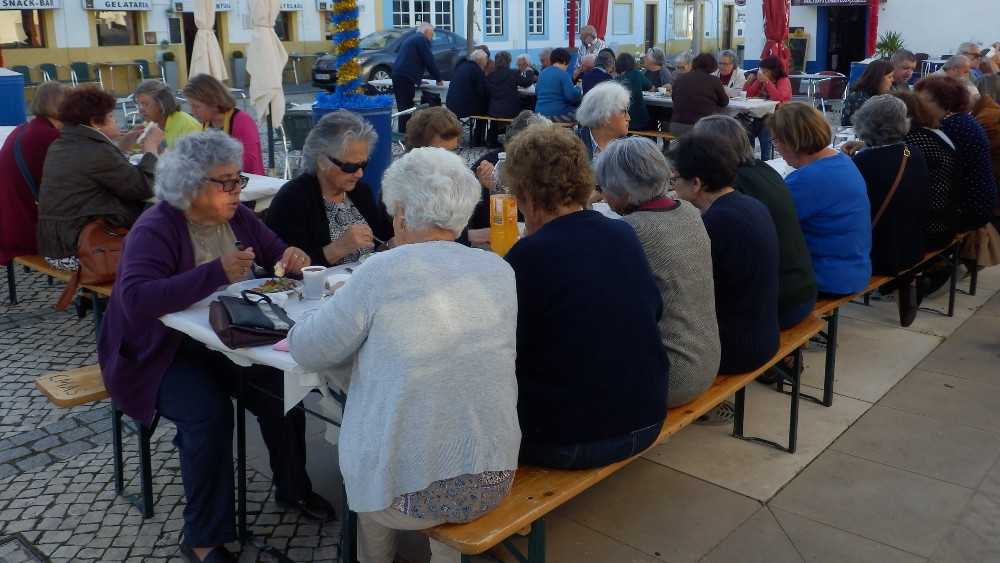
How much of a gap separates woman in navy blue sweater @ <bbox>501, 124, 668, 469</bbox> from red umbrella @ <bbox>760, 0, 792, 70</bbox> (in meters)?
13.9

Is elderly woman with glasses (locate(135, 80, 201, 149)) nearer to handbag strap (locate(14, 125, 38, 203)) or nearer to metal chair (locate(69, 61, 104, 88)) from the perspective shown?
handbag strap (locate(14, 125, 38, 203))

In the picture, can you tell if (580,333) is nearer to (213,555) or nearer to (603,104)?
(213,555)

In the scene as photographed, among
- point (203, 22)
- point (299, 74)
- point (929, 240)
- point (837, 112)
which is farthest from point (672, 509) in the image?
point (299, 74)

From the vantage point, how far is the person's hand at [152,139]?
552 cm

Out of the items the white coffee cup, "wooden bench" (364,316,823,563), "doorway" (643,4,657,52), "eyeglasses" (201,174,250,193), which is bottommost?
"wooden bench" (364,316,823,563)

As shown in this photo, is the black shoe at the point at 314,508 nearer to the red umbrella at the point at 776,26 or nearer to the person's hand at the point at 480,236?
the person's hand at the point at 480,236

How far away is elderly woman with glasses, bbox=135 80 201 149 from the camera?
19.1 feet

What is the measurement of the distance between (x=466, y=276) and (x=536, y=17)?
27.6 meters

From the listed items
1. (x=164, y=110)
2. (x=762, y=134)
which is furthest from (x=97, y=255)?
(x=762, y=134)

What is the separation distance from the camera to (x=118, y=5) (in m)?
20.2

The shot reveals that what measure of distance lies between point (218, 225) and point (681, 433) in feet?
6.91

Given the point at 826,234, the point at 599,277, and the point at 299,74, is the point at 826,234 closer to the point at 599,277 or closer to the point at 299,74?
the point at 599,277

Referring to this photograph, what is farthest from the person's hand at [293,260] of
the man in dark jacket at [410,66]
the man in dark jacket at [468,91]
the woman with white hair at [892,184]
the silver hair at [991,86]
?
the man in dark jacket at [410,66]

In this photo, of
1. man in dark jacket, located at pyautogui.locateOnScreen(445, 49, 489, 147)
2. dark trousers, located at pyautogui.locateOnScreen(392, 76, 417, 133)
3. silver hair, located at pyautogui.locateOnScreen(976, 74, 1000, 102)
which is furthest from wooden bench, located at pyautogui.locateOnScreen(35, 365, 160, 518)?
dark trousers, located at pyautogui.locateOnScreen(392, 76, 417, 133)
